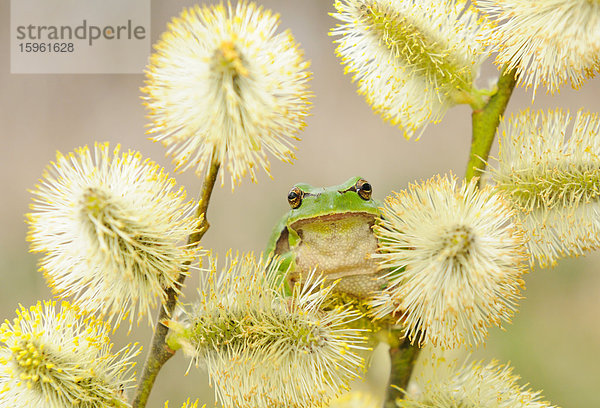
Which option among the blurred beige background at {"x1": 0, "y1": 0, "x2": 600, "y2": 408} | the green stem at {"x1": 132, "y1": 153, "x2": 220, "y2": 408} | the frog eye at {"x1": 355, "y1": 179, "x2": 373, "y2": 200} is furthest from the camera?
the blurred beige background at {"x1": 0, "y1": 0, "x2": 600, "y2": 408}

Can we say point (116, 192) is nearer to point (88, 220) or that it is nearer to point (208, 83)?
point (88, 220)

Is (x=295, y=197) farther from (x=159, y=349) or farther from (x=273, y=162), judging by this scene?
(x=273, y=162)

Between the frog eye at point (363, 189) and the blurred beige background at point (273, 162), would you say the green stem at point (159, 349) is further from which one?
the blurred beige background at point (273, 162)

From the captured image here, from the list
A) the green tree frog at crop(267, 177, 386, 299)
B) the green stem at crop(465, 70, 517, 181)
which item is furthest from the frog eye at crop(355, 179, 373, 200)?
the green stem at crop(465, 70, 517, 181)

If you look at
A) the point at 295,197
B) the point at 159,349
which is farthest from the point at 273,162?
the point at 159,349

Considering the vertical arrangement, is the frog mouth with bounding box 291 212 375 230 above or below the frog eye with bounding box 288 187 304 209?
below

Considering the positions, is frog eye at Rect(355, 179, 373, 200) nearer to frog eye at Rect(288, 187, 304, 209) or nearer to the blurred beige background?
frog eye at Rect(288, 187, 304, 209)
